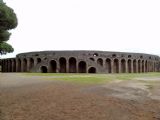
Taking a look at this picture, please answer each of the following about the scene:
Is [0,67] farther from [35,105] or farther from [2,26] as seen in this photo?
[35,105]

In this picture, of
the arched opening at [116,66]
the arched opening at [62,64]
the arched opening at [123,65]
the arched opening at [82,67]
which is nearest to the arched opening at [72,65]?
the arched opening at [82,67]

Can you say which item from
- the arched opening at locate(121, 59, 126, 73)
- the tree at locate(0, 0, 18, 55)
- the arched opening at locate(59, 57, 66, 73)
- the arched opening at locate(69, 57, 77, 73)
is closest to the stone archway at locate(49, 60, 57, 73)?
the arched opening at locate(59, 57, 66, 73)

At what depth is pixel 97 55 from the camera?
4722 centimetres

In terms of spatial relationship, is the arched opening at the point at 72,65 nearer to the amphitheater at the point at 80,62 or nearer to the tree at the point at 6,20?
the amphitheater at the point at 80,62

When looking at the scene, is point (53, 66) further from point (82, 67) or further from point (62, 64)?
point (82, 67)

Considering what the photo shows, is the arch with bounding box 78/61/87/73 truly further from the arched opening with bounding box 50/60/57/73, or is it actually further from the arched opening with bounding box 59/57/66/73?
the arched opening with bounding box 50/60/57/73

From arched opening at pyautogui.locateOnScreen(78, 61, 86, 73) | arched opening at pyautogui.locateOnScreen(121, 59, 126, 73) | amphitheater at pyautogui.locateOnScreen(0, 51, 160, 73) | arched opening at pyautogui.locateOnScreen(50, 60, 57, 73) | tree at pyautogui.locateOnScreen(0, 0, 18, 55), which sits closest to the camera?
tree at pyautogui.locateOnScreen(0, 0, 18, 55)

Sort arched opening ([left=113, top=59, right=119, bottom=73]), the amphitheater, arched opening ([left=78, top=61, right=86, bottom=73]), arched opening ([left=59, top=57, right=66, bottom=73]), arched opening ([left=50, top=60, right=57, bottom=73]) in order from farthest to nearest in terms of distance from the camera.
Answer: arched opening ([left=113, top=59, right=119, bottom=73]), arched opening ([left=59, top=57, right=66, bottom=73]), arched opening ([left=78, top=61, right=86, bottom=73]), arched opening ([left=50, top=60, right=57, bottom=73]), the amphitheater

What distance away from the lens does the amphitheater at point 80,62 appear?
44469mm

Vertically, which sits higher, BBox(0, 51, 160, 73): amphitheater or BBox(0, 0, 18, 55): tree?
BBox(0, 0, 18, 55): tree

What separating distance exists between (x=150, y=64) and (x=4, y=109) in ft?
183

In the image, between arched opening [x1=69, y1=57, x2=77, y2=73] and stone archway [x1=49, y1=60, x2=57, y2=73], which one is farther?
arched opening [x1=69, y1=57, x2=77, y2=73]

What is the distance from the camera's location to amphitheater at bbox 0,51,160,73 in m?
44.5

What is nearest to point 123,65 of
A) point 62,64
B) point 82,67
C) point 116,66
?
point 116,66
